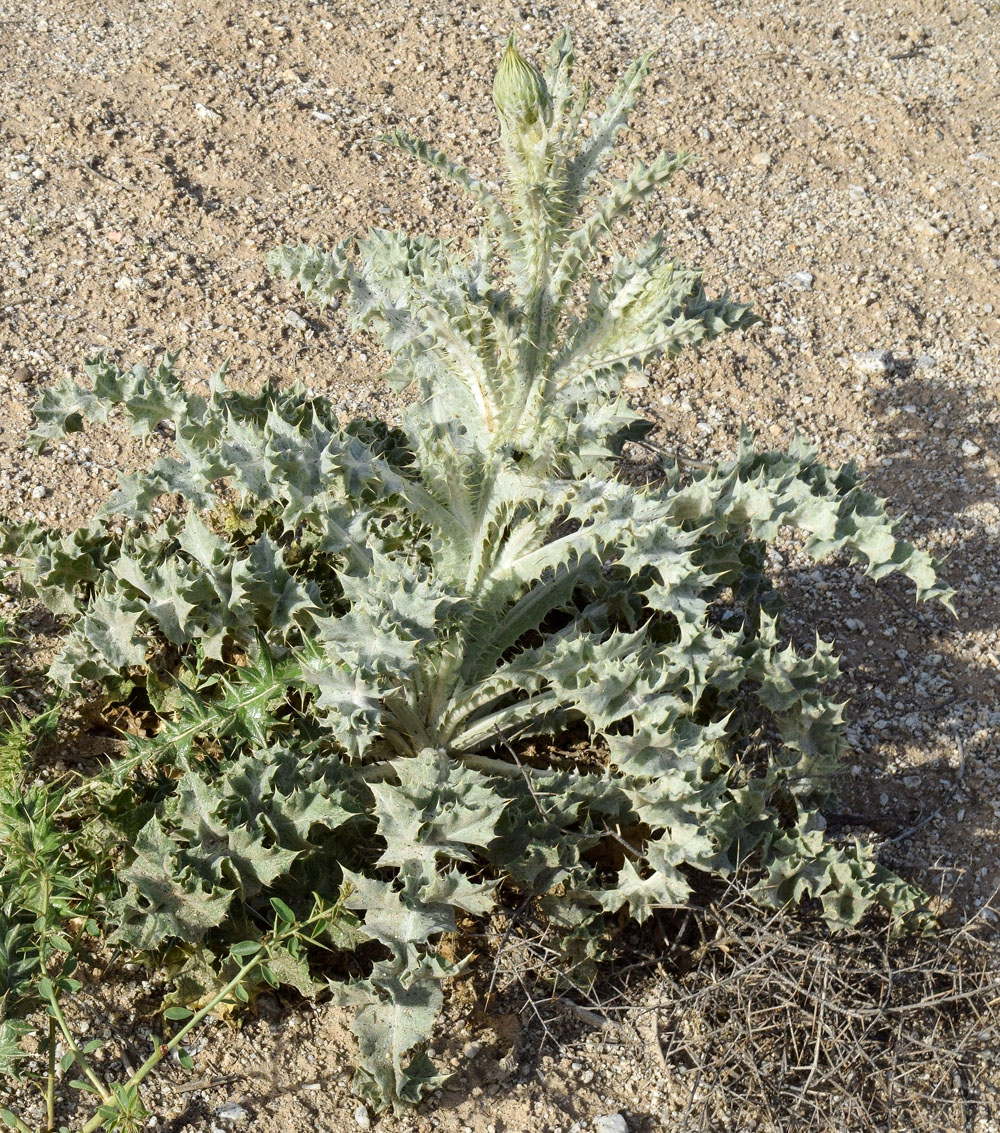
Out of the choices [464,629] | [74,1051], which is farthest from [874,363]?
[74,1051]

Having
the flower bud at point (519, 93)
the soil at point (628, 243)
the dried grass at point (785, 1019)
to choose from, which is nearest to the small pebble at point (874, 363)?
the soil at point (628, 243)

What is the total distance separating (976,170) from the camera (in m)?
5.90

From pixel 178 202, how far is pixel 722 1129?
3.91 metres

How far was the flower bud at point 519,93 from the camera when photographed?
2463 millimetres

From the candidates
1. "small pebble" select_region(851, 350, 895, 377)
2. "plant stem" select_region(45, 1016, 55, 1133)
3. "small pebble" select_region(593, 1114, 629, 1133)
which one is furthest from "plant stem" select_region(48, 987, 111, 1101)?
"small pebble" select_region(851, 350, 895, 377)

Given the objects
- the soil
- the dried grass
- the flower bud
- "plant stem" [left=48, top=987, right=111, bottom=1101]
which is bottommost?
"plant stem" [left=48, top=987, right=111, bottom=1101]

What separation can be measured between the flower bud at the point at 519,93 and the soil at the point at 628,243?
1934mm

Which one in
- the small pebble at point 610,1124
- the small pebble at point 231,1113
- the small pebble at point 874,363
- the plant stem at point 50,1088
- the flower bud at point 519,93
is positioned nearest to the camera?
the flower bud at point 519,93

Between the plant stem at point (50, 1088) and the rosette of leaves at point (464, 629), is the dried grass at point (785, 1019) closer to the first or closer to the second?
the rosette of leaves at point (464, 629)

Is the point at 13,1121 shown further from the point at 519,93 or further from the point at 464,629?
the point at 519,93

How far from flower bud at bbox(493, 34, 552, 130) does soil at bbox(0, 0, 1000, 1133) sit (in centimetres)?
193

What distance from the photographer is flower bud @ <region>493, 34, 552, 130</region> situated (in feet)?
8.08

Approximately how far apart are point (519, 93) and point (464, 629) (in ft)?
4.14

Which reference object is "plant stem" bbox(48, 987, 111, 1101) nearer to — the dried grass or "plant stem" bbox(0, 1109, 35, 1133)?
"plant stem" bbox(0, 1109, 35, 1133)
